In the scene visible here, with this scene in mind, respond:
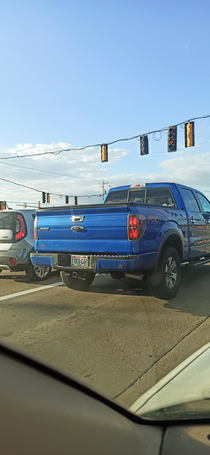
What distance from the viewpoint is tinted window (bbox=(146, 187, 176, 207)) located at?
287 inches

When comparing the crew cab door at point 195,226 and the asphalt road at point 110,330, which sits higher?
the crew cab door at point 195,226

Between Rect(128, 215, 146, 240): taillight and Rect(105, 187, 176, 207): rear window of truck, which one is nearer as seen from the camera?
Rect(128, 215, 146, 240): taillight

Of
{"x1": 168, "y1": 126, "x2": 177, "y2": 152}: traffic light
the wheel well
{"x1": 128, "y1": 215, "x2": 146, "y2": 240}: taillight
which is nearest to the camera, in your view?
{"x1": 128, "y1": 215, "x2": 146, "y2": 240}: taillight

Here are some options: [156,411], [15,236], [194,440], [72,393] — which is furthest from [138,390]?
[15,236]

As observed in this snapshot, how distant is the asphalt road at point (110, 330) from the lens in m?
3.26

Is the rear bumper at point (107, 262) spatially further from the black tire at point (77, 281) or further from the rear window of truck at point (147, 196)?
the rear window of truck at point (147, 196)

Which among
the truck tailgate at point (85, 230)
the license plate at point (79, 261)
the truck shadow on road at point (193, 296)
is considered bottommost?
the truck shadow on road at point (193, 296)

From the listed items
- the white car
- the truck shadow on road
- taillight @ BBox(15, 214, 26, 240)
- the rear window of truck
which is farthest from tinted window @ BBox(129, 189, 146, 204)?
taillight @ BBox(15, 214, 26, 240)

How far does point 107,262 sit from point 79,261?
0.53 metres

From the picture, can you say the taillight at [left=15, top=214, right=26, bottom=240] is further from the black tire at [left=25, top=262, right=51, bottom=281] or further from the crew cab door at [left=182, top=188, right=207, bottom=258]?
the crew cab door at [left=182, top=188, right=207, bottom=258]

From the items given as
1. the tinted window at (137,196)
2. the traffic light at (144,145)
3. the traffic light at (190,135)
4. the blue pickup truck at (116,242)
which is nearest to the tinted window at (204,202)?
the tinted window at (137,196)

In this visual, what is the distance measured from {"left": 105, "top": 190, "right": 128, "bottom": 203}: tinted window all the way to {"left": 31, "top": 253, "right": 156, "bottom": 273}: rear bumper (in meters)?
2.91

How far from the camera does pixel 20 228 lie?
7.86 metres

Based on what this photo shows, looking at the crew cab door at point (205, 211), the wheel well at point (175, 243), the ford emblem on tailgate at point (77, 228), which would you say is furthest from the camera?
the crew cab door at point (205, 211)
